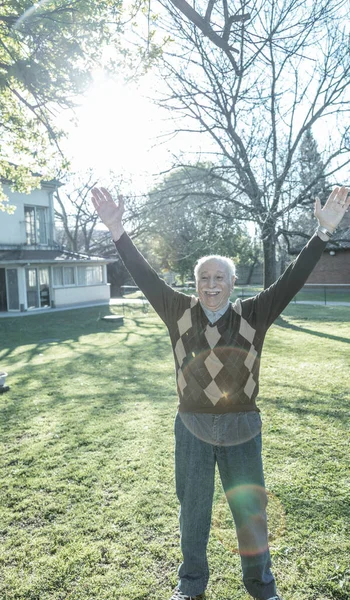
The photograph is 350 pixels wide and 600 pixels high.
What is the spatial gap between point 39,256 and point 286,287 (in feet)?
69.4

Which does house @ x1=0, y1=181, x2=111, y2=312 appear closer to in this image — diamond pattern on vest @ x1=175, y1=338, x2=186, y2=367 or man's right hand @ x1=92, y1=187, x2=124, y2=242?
man's right hand @ x1=92, y1=187, x2=124, y2=242

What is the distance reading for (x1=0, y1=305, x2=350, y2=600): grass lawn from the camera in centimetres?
277

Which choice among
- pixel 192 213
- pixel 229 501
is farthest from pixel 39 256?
pixel 229 501

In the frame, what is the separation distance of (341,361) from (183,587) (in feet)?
24.6

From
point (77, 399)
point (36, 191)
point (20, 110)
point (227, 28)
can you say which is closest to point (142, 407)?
point (77, 399)

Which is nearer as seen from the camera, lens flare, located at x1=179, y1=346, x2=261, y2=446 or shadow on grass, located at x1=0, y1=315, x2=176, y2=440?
lens flare, located at x1=179, y1=346, x2=261, y2=446

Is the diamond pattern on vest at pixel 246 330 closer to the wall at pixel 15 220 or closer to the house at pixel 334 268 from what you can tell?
the wall at pixel 15 220

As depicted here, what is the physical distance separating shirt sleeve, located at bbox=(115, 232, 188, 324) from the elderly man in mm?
87

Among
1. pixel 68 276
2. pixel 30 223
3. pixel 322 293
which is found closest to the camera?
pixel 30 223

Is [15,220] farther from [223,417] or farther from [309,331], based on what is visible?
[223,417]

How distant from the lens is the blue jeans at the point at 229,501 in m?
2.30

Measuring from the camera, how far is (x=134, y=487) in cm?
394

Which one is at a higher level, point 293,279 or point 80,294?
point 293,279

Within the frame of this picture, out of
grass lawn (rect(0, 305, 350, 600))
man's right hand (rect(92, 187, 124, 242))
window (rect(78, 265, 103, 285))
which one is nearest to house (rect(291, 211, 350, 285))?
window (rect(78, 265, 103, 285))
